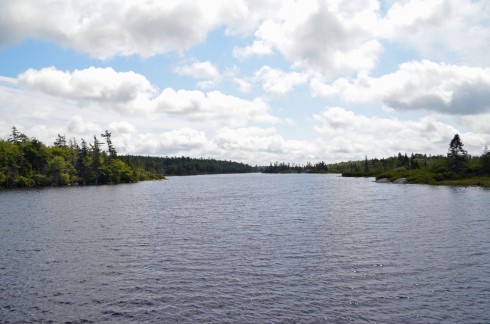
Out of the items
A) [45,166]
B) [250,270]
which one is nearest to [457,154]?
[250,270]

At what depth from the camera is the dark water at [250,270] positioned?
22.6 meters

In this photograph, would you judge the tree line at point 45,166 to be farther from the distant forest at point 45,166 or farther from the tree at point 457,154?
the tree at point 457,154

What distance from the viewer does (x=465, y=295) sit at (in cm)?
2470

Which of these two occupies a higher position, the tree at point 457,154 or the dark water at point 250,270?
the tree at point 457,154

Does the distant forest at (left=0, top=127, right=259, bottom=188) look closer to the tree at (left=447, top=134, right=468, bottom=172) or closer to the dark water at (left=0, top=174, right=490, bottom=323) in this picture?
the dark water at (left=0, top=174, right=490, bottom=323)

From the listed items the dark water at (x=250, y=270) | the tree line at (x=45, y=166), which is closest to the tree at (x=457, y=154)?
the dark water at (x=250, y=270)

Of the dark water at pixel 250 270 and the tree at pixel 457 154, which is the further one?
the tree at pixel 457 154

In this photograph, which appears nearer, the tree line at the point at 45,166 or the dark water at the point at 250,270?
the dark water at the point at 250,270

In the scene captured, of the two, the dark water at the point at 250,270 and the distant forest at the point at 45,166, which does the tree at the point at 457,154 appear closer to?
the dark water at the point at 250,270

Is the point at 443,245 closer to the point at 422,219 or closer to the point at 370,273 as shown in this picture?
the point at 370,273

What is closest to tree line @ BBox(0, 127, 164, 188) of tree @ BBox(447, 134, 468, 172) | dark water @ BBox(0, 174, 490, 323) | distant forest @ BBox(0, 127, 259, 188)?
distant forest @ BBox(0, 127, 259, 188)

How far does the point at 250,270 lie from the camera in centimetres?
3081

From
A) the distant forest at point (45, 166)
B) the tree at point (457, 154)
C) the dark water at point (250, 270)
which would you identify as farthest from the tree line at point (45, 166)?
the tree at point (457, 154)

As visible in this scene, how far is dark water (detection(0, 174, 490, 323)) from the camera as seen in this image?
22.6 m
